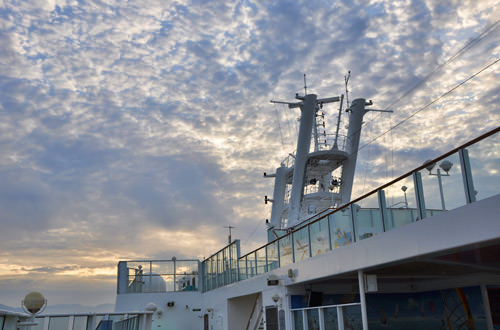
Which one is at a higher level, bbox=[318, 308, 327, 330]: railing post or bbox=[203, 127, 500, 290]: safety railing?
bbox=[203, 127, 500, 290]: safety railing

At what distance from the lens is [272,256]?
15.2 meters

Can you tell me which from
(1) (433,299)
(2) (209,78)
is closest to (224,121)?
(2) (209,78)

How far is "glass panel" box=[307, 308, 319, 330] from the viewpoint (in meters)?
12.1

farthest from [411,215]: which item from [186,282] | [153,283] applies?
[186,282]

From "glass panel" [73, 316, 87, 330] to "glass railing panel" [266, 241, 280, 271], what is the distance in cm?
567

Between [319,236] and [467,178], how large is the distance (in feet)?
18.5

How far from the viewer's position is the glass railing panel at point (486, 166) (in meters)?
6.23

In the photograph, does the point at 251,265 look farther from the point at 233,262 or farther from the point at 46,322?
the point at 46,322

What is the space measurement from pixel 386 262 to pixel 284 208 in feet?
64.7

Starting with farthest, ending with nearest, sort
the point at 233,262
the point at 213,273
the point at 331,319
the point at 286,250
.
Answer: the point at 213,273
the point at 233,262
the point at 286,250
the point at 331,319

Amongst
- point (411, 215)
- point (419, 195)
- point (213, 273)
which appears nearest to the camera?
point (419, 195)

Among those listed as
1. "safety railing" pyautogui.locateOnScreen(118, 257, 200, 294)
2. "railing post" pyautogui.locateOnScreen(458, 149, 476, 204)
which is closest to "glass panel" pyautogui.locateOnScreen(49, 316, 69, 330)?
"railing post" pyautogui.locateOnScreen(458, 149, 476, 204)

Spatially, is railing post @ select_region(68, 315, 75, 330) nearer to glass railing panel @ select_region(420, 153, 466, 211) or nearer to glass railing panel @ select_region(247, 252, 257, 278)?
glass railing panel @ select_region(247, 252, 257, 278)

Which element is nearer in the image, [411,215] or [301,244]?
[411,215]
